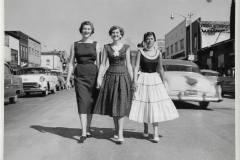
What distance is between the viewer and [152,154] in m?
3.62

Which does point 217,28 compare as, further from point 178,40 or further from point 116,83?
point 178,40

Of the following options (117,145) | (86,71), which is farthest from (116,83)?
(117,145)

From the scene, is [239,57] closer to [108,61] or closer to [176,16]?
[176,16]

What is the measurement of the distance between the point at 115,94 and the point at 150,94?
56cm

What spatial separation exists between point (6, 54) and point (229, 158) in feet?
11.0

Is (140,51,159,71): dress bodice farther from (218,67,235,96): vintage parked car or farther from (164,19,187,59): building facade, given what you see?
(164,19,187,59): building facade

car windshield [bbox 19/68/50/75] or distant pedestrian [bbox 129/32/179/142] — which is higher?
car windshield [bbox 19/68/50/75]

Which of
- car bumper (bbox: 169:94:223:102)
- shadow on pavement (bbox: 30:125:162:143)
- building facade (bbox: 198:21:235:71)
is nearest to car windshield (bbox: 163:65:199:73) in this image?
building facade (bbox: 198:21:235:71)

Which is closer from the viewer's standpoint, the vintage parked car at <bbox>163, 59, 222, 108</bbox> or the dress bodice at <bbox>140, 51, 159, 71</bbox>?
the dress bodice at <bbox>140, 51, 159, 71</bbox>

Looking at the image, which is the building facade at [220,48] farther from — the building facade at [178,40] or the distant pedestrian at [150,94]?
the distant pedestrian at [150,94]

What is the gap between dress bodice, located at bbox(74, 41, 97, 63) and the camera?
4387mm

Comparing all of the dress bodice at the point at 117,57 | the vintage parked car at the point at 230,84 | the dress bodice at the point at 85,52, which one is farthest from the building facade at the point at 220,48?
the dress bodice at the point at 85,52

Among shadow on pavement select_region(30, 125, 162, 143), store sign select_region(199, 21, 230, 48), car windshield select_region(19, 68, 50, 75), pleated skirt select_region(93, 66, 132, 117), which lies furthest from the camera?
car windshield select_region(19, 68, 50, 75)

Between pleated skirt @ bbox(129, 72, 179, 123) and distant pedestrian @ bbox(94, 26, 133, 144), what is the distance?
0.13m
